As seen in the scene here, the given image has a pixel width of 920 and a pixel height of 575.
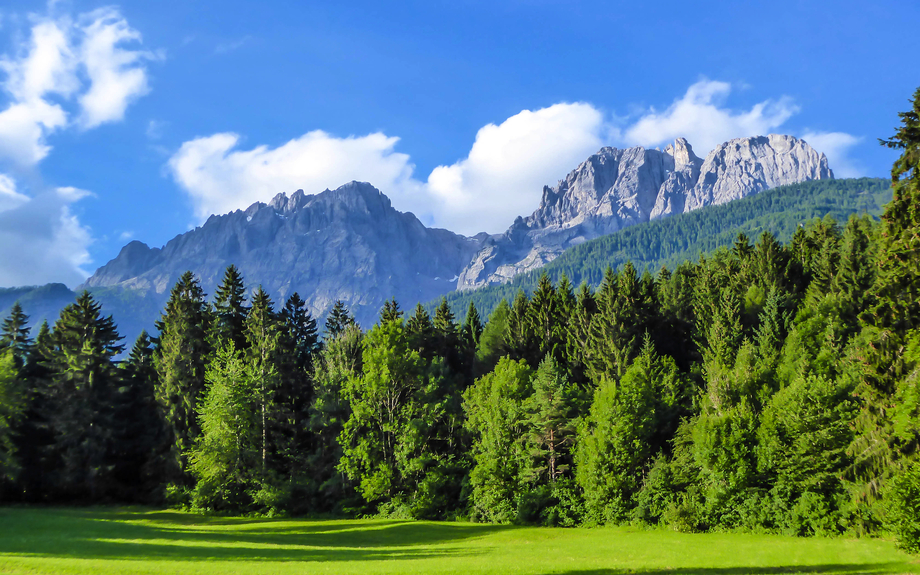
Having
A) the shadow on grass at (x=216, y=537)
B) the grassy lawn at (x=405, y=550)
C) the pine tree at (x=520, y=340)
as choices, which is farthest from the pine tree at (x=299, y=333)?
the pine tree at (x=520, y=340)

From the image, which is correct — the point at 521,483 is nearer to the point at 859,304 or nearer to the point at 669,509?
the point at 669,509

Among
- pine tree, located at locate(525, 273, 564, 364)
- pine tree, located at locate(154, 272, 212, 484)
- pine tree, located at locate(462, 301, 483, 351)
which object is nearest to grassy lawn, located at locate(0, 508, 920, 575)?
pine tree, located at locate(154, 272, 212, 484)

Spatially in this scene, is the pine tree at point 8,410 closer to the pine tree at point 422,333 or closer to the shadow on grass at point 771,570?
the pine tree at point 422,333

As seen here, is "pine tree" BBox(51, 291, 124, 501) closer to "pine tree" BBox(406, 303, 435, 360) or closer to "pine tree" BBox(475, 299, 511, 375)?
"pine tree" BBox(406, 303, 435, 360)

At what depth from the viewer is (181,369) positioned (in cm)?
6138

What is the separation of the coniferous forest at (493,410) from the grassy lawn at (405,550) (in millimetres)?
5077

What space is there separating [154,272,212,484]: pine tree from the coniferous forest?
0.70 ft

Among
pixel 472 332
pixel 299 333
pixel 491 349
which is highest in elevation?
pixel 472 332

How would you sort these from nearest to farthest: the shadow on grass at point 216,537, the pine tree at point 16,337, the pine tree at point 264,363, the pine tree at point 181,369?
1. the shadow on grass at point 216,537
2. the pine tree at point 264,363
3. the pine tree at point 181,369
4. the pine tree at point 16,337

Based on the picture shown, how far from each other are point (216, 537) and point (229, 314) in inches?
1225

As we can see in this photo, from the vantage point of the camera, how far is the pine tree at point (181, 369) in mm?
59562

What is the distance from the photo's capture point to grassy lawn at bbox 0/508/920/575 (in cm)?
2483

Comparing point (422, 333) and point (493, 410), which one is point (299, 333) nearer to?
point (422, 333)

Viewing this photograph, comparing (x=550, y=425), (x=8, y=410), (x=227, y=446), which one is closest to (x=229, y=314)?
(x=227, y=446)
